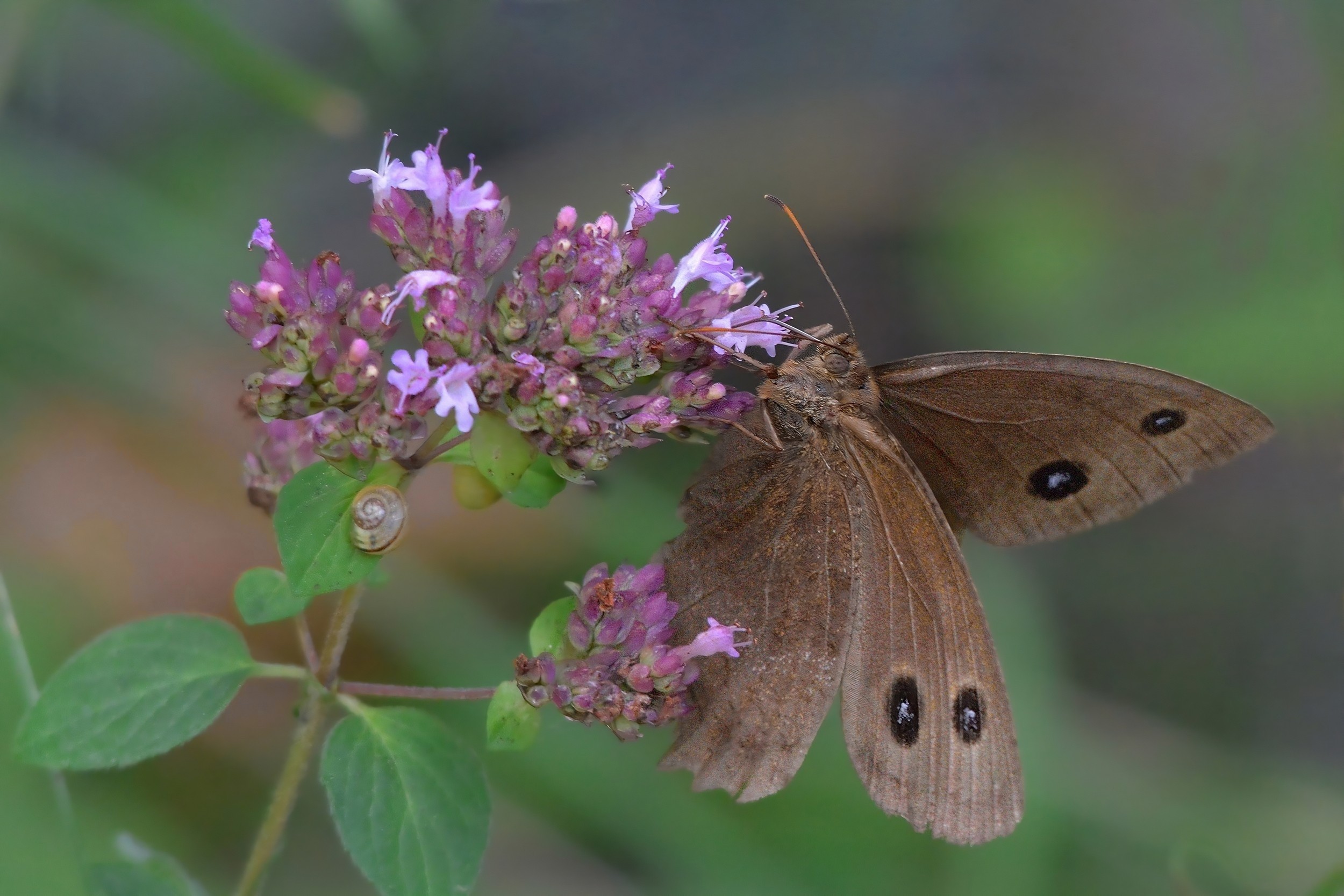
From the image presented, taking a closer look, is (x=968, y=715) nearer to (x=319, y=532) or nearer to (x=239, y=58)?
(x=319, y=532)

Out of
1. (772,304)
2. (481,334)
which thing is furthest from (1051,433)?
(772,304)

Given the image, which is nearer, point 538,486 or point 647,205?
point 538,486

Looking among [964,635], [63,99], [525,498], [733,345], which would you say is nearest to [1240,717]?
[964,635]

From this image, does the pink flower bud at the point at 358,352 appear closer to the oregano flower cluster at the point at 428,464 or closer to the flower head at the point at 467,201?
the oregano flower cluster at the point at 428,464

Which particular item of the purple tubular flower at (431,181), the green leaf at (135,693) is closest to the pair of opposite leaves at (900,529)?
the purple tubular flower at (431,181)

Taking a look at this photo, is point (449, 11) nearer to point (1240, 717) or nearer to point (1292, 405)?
point (1292, 405)

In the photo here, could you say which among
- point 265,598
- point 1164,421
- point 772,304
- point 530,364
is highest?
point 772,304
